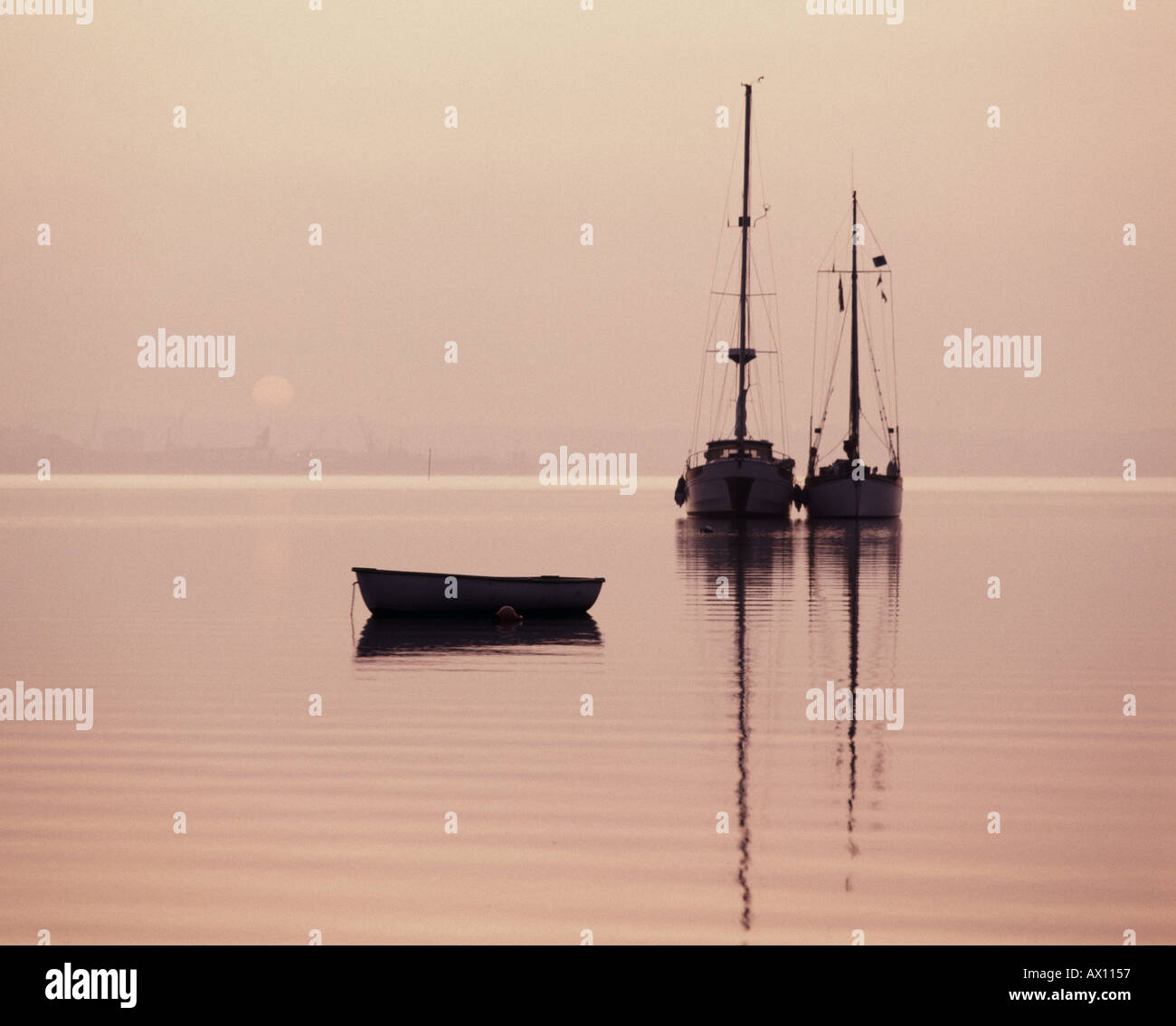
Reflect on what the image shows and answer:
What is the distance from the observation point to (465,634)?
1476 inches

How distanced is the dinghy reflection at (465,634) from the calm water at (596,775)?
0.20 metres

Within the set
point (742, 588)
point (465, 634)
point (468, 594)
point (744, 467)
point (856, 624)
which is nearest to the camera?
point (465, 634)

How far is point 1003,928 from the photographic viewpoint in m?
13.3

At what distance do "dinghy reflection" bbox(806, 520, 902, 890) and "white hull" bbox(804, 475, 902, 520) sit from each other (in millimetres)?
13859

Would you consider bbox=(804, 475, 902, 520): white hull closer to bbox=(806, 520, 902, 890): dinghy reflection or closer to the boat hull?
bbox=(806, 520, 902, 890): dinghy reflection

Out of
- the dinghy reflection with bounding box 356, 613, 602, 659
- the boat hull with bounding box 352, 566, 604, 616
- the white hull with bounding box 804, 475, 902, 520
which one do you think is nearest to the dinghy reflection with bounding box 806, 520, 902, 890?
the dinghy reflection with bounding box 356, 613, 602, 659

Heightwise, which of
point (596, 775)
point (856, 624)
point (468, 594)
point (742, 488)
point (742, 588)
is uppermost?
point (742, 488)

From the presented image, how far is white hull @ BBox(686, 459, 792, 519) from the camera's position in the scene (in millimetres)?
96562

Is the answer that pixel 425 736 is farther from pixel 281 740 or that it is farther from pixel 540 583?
pixel 540 583

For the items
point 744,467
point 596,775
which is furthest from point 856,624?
point 744,467

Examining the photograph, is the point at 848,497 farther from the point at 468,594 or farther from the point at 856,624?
the point at 468,594

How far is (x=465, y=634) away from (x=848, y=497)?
213ft
